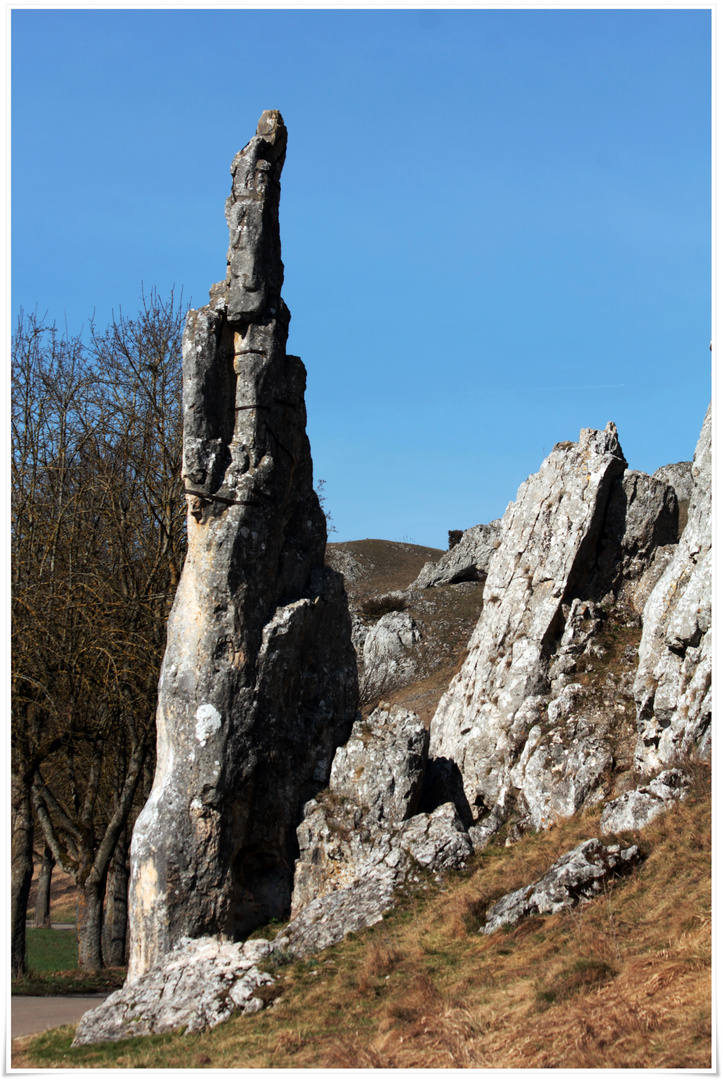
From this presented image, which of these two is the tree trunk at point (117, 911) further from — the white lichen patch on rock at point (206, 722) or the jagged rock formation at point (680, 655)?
the jagged rock formation at point (680, 655)

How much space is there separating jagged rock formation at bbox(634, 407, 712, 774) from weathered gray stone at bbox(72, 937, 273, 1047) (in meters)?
6.33

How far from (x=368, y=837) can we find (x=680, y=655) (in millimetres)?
5451

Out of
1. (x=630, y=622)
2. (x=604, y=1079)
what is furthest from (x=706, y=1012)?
(x=630, y=622)

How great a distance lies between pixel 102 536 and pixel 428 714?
13758 millimetres

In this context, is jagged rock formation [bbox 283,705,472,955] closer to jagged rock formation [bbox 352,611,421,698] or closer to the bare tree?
the bare tree

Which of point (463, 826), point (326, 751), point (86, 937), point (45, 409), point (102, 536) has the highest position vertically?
point (45, 409)

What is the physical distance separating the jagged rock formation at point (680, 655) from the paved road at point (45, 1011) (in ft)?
29.1

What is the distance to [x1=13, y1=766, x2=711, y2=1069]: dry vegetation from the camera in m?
7.92

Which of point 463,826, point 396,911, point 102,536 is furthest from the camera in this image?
point 102,536

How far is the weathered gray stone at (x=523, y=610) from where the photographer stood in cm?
1705

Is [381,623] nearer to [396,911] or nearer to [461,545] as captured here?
[461,545]

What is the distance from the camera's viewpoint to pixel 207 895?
12.2 m

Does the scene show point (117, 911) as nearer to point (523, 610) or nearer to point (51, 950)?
point (51, 950)

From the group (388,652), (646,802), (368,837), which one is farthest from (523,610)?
(388,652)
